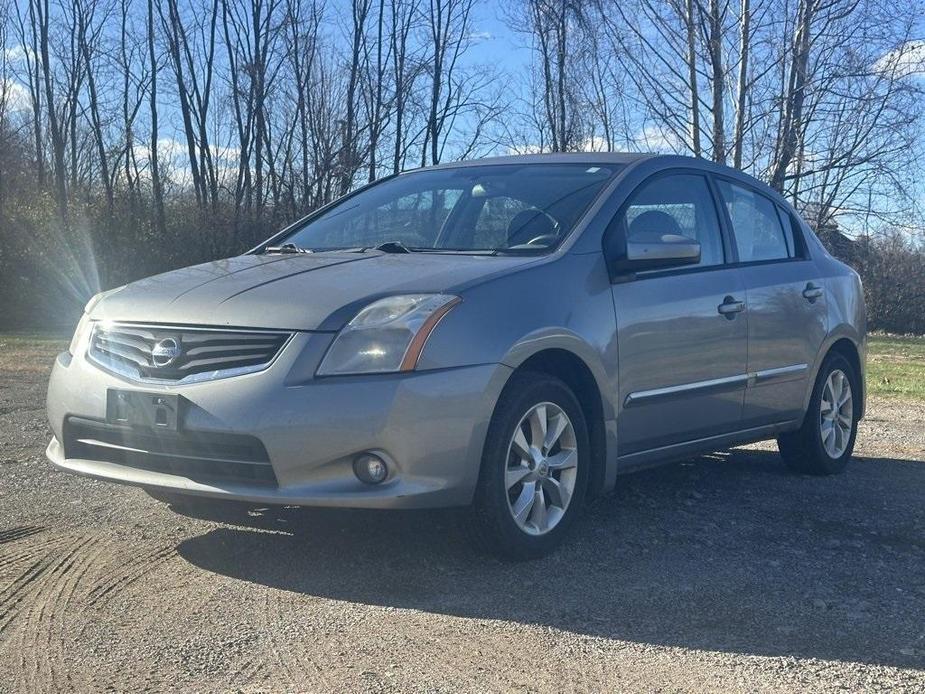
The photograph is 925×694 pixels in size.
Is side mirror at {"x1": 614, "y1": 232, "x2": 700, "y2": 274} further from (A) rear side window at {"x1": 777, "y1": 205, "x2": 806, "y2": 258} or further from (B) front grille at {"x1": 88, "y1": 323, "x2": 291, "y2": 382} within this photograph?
(B) front grille at {"x1": 88, "y1": 323, "x2": 291, "y2": 382}

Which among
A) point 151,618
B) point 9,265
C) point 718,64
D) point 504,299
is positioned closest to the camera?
point 151,618

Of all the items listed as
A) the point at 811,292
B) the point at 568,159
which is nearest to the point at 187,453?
the point at 568,159

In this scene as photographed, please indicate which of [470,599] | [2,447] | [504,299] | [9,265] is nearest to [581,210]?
[504,299]

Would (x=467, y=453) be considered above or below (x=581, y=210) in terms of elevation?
below

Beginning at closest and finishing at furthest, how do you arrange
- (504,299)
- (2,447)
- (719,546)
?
(504,299)
(719,546)
(2,447)

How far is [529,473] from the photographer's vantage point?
439cm

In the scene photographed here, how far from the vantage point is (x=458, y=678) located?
3.18 meters

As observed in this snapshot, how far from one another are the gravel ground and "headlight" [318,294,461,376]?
793mm

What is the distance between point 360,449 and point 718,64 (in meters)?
12.2

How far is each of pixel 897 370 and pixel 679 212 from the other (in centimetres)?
973

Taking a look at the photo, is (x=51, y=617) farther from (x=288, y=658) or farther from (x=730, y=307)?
(x=730, y=307)

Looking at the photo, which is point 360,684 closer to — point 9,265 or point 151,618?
point 151,618

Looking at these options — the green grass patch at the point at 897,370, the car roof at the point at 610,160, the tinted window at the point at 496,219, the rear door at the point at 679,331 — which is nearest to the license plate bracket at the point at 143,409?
the tinted window at the point at 496,219

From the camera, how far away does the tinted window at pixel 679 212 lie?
5281 millimetres
